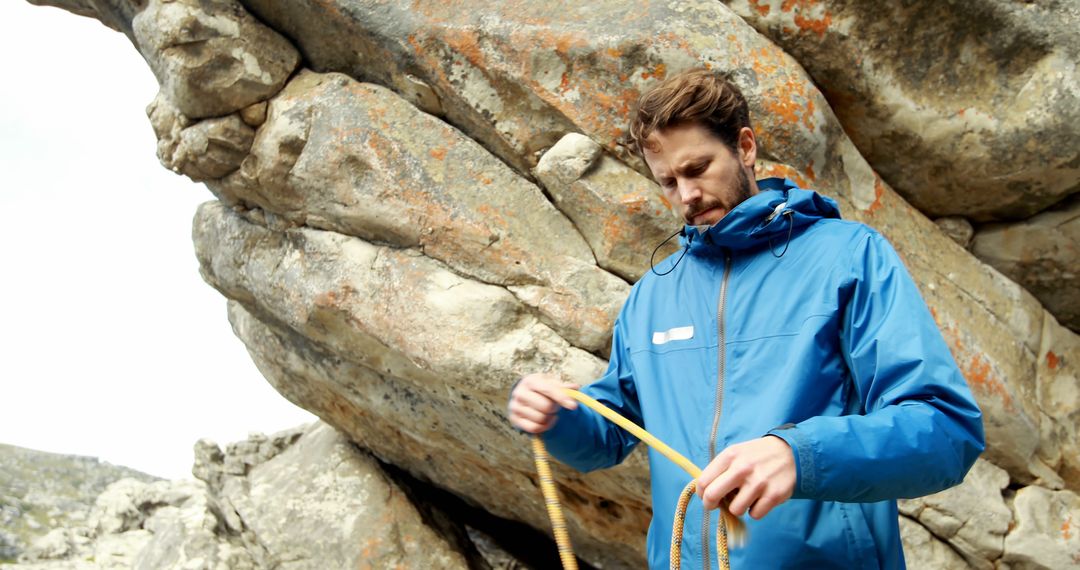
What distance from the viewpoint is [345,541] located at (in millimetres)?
6629

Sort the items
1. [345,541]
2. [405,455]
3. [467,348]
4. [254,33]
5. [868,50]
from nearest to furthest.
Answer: [467,348] → [868,50] → [254,33] → [345,541] → [405,455]

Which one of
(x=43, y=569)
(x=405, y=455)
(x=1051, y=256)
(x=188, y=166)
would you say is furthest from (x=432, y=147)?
(x=43, y=569)

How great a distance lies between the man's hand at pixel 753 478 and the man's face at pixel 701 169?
118 cm

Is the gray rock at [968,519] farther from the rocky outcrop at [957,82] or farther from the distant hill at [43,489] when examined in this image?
the distant hill at [43,489]

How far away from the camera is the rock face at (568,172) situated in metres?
5.20

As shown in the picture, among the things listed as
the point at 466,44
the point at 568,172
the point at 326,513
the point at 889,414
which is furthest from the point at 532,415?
the point at 326,513

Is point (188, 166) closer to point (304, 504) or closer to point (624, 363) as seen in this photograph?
point (304, 504)

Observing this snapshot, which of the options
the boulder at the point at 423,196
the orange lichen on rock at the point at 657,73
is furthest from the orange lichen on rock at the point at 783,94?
the boulder at the point at 423,196

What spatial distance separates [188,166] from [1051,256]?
5.98 meters

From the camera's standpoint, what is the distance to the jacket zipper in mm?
2562

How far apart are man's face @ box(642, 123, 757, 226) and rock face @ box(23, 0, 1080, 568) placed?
2160mm

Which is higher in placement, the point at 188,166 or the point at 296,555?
the point at 188,166

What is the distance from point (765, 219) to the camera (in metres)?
2.87

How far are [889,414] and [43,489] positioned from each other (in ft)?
35.1
